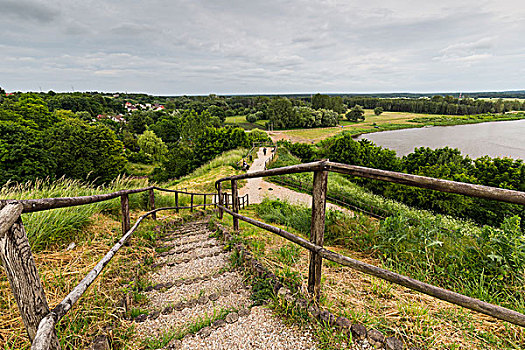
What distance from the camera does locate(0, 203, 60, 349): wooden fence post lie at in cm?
110

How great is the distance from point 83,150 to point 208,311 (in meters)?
24.5

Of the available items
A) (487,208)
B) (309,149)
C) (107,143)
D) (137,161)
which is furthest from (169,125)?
(487,208)

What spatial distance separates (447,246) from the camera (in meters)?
2.91

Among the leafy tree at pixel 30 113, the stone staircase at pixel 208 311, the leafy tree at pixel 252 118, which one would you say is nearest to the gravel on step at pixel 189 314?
the stone staircase at pixel 208 311

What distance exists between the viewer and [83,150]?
21.2m

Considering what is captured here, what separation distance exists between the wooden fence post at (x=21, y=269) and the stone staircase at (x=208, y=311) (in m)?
0.93

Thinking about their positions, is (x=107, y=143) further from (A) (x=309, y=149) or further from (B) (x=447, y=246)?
(B) (x=447, y=246)

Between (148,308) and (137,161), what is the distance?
43511mm

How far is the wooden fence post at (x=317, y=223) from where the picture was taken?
1964mm

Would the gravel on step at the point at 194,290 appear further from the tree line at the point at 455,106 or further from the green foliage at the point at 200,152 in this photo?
the tree line at the point at 455,106

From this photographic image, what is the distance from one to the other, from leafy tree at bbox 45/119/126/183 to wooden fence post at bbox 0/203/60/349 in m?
21.3

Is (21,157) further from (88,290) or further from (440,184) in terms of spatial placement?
(440,184)

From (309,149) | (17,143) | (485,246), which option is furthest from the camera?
(309,149)

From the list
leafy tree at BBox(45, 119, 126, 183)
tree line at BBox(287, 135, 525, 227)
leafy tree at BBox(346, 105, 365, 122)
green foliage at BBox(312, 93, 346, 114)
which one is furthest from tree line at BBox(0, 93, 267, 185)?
leafy tree at BBox(346, 105, 365, 122)
